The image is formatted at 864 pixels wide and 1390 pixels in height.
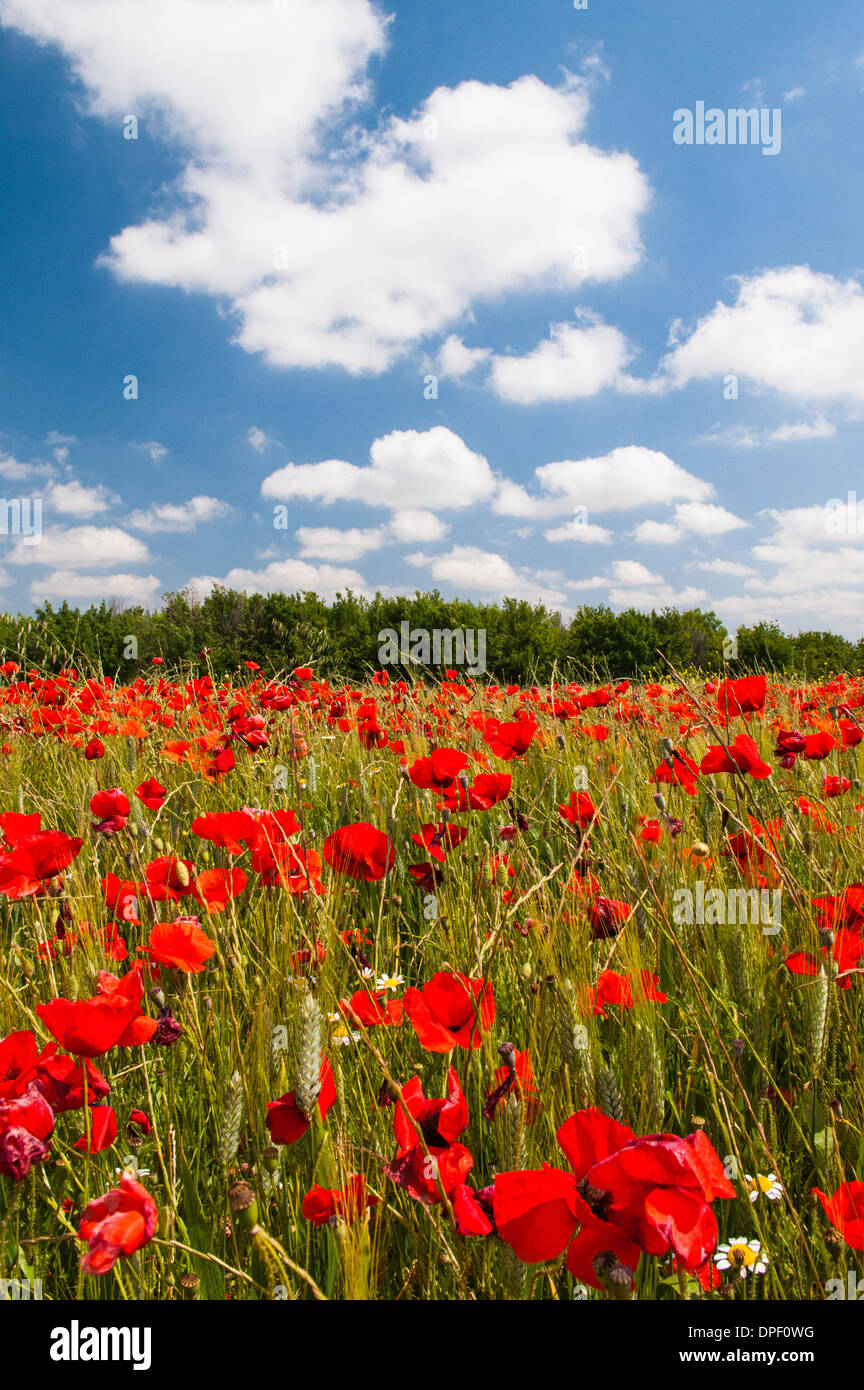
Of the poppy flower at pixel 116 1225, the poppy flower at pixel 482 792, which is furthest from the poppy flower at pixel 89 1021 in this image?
the poppy flower at pixel 482 792

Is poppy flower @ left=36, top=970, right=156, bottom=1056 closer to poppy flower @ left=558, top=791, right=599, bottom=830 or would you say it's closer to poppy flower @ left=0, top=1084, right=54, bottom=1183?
poppy flower @ left=0, top=1084, right=54, bottom=1183

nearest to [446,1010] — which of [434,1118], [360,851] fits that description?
[434,1118]

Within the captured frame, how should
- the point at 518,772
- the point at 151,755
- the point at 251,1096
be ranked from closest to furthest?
the point at 251,1096 → the point at 518,772 → the point at 151,755

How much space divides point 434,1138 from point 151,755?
3.20m

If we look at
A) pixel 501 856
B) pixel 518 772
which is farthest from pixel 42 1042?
pixel 518 772

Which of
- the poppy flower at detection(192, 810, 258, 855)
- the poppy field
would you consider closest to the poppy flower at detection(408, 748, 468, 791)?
the poppy field

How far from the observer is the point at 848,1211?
892mm

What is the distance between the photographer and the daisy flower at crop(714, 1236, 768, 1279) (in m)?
0.92

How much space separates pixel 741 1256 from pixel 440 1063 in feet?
1.65

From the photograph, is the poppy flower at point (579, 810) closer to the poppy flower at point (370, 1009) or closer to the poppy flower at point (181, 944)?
the poppy flower at point (370, 1009)

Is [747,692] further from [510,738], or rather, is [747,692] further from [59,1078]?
[59,1078]

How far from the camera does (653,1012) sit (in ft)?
3.94

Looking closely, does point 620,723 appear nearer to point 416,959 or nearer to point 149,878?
point 416,959

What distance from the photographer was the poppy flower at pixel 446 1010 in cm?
87
